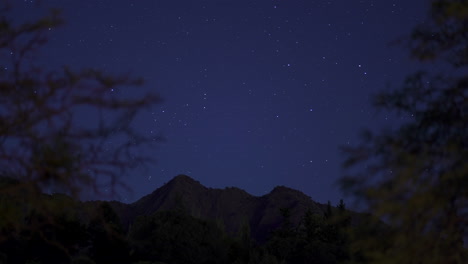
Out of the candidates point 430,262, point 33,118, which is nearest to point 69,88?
point 33,118

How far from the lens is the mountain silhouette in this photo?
104 m

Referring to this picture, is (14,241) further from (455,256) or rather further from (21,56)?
(455,256)

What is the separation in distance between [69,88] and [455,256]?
4.71 m

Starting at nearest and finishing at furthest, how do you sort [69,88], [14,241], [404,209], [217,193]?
1. [404,209]
2. [69,88]
3. [14,241]
4. [217,193]

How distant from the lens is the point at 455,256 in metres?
6.08

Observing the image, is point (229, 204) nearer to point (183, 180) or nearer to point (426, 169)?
point (183, 180)

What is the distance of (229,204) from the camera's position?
11725 centimetres

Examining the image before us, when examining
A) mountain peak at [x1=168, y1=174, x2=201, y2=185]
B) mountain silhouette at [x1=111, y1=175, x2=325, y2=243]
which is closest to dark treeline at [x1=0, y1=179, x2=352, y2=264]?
→ mountain silhouette at [x1=111, y1=175, x2=325, y2=243]

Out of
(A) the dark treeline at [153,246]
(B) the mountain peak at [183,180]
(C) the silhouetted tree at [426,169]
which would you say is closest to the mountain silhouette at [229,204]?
(B) the mountain peak at [183,180]

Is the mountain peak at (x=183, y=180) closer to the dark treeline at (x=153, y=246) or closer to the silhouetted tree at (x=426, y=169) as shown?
the dark treeline at (x=153, y=246)

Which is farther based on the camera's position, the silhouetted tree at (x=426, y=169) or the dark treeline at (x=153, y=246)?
the dark treeline at (x=153, y=246)

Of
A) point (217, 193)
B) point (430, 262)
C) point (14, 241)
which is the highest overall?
point (217, 193)

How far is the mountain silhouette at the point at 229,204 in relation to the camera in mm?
104000

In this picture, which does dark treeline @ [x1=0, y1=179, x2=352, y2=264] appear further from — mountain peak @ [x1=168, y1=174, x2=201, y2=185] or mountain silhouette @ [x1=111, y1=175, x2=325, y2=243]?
mountain peak @ [x1=168, y1=174, x2=201, y2=185]
